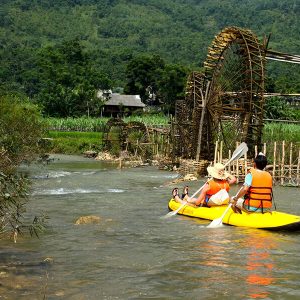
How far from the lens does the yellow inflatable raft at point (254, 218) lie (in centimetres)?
1235

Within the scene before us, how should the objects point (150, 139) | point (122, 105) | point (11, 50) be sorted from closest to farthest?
point (150, 139), point (122, 105), point (11, 50)

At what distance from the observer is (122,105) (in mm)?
70375

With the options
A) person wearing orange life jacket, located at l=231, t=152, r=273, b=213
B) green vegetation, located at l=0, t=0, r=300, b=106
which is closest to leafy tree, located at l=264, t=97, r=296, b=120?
green vegetation, located at l=0, t=0, r=300, b=106

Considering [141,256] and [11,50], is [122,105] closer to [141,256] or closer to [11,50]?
[11,50]

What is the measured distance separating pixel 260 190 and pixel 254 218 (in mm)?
751

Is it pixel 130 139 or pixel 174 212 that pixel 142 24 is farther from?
pixel 174 212

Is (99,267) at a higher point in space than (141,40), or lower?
lower

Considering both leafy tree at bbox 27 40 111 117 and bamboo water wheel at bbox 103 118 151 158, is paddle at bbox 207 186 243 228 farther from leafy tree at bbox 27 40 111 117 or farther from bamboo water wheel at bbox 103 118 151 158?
leafy tree at bbox 27 40 111 117

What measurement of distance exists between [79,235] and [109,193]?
811cm

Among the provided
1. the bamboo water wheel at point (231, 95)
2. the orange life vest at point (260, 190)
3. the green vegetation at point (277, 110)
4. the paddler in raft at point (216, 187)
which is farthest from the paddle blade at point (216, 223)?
the green vegetation at point (277, 110)

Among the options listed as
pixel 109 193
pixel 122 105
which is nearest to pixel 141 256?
pixel 109 193

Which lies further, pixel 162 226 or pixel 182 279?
pixel 162 226

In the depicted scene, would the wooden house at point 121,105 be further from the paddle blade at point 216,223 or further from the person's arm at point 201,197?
the paddle blade at point 216,223

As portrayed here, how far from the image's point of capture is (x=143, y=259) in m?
10.4
